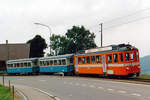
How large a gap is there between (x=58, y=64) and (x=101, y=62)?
11369 millimetres

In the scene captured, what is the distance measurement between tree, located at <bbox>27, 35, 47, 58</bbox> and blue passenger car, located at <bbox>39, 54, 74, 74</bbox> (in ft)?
152

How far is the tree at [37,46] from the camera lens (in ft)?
287

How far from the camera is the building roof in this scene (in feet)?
266

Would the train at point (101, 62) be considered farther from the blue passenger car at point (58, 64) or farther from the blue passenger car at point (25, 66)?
the blue passenger car at point (25, 66)

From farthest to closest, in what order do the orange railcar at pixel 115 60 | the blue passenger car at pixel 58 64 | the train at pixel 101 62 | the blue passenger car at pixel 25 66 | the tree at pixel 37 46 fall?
1. the tree at pixel 37 46
2. the blue passenger car at pixel 25 66
3. the blue passenger car at pixel 58 64
4. the train at pixel 101 62
5. the orange railcar at pixel 115 60

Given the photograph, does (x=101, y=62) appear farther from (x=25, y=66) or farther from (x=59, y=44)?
(x=59, y=44)

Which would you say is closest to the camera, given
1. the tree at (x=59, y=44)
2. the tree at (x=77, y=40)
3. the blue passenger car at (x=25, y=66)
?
the blue passenger car at (x=25, y=66)

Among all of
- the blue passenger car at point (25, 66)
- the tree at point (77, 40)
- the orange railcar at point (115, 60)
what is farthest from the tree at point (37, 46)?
the orange railcar at point (115, 60)

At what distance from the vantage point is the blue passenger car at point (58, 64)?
33469mm

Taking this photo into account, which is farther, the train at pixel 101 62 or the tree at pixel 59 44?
the tree at pixel 59 44

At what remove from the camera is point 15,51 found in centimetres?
8306

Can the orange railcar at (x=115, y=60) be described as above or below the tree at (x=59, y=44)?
below

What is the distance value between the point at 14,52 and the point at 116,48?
63.4m

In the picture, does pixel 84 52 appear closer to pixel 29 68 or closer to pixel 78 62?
pixel 78 62
